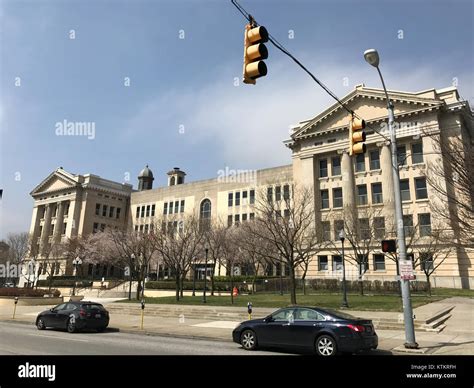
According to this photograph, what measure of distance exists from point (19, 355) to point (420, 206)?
42131 mm

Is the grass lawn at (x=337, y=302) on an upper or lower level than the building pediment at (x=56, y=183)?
lower

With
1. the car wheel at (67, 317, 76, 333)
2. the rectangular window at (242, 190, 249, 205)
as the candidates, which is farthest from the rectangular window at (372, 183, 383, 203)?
the car wheel at (67, 317, 76, 333)

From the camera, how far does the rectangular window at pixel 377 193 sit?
151ft

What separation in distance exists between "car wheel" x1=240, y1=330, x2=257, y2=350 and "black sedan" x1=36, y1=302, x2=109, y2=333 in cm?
815

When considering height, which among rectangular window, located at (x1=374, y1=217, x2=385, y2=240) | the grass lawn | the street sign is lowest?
the grass lawn

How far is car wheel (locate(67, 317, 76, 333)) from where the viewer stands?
16812 millimetres

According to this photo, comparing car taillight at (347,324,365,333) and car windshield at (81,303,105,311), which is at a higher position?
car taillight at (347,324,365,333)

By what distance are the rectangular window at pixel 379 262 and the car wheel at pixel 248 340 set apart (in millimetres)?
35456

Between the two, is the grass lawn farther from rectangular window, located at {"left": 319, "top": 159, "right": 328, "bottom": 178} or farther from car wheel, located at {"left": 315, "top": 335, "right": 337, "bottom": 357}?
rectangular window, located at {"left": 319, "top": 159, "right": 328, "bottom": 178}

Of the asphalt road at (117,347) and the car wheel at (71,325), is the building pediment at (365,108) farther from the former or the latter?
the car wheel at (71,325)

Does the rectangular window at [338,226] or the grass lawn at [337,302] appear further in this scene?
the rectangular window at [338,226]

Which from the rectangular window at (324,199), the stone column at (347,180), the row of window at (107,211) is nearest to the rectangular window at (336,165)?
the stone column at (347,180)

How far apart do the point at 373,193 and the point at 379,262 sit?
8.55 meters

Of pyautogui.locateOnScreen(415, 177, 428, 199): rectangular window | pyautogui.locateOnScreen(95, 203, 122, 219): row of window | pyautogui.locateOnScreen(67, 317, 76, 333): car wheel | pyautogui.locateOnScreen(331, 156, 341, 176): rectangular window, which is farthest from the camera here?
pyautogui.locateOnScreen(95, 203, 122, 219): row of window
